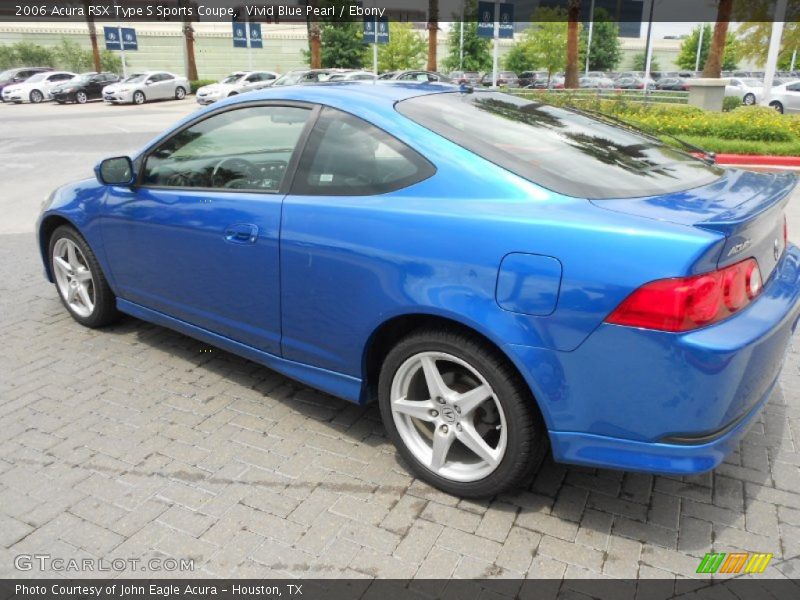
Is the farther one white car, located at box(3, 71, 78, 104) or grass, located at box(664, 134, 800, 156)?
white car, located at box(3, 71, 78, 104)

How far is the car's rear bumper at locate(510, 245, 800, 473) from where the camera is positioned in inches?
84.0

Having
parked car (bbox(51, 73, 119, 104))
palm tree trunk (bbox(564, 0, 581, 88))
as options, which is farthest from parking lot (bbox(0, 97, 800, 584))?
parked car (bbox(51, 73, 119, 104))

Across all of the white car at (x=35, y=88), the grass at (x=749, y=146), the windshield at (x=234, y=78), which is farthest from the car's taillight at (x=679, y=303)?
the white car at (x=35, y=88)

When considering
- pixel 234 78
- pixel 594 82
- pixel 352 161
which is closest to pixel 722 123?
pixel 352 161

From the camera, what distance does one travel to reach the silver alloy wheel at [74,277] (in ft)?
14.8

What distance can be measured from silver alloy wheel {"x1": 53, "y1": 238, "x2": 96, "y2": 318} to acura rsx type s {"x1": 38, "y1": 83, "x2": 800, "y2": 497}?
0.92 m

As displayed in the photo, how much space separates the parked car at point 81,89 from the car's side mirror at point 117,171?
3457 cm

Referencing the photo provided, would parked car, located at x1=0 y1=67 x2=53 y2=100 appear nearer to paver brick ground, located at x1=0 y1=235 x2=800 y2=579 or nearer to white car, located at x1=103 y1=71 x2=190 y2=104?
white car, located at x1=103 y1=71 x2=190 y2=104

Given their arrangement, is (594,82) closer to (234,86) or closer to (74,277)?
(234,86)

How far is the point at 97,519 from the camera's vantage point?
265cm

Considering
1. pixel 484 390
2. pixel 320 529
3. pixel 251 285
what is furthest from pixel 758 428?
pixel 251 285

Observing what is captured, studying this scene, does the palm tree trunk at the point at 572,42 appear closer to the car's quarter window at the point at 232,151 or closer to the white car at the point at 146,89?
the white car at the point at 146,89

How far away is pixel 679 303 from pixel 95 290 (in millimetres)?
3701

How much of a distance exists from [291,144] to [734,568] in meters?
2.57
